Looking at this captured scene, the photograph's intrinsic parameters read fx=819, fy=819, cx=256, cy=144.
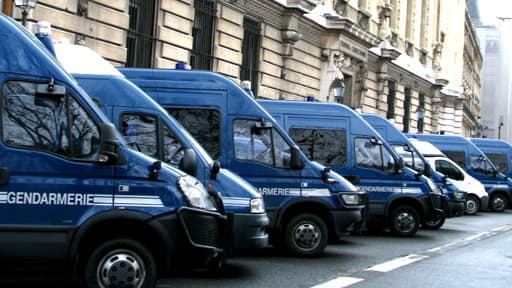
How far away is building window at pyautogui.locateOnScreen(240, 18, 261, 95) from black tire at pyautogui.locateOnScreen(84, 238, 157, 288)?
676 inches

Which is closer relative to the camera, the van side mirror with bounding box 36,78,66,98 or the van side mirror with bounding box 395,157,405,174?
the van side mirror with bounding box 36,78,66,98

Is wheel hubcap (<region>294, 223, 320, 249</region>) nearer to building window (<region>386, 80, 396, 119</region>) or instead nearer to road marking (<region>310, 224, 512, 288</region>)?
road marking (<region>310, 224, 512, 288</region>)

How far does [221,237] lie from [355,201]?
470cm

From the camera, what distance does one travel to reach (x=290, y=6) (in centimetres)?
2633

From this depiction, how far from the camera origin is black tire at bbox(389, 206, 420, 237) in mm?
16062

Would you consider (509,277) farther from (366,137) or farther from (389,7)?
(389,7)

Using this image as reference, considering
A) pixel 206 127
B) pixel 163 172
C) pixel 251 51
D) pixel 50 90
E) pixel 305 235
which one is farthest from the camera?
pixel 251 51

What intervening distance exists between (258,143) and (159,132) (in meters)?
2.15

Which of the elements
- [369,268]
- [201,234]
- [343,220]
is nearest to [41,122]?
[201,234]

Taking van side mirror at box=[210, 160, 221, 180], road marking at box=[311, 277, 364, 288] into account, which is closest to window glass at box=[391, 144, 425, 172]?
road marking at box=[311, 277, 364, 288]

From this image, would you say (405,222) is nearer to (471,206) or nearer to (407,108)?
(471,206)

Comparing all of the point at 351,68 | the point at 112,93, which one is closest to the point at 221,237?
the point at 112,93

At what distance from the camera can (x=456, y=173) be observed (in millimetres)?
23828

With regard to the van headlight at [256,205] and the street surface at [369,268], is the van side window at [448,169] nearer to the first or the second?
the street surface at [369,268]
